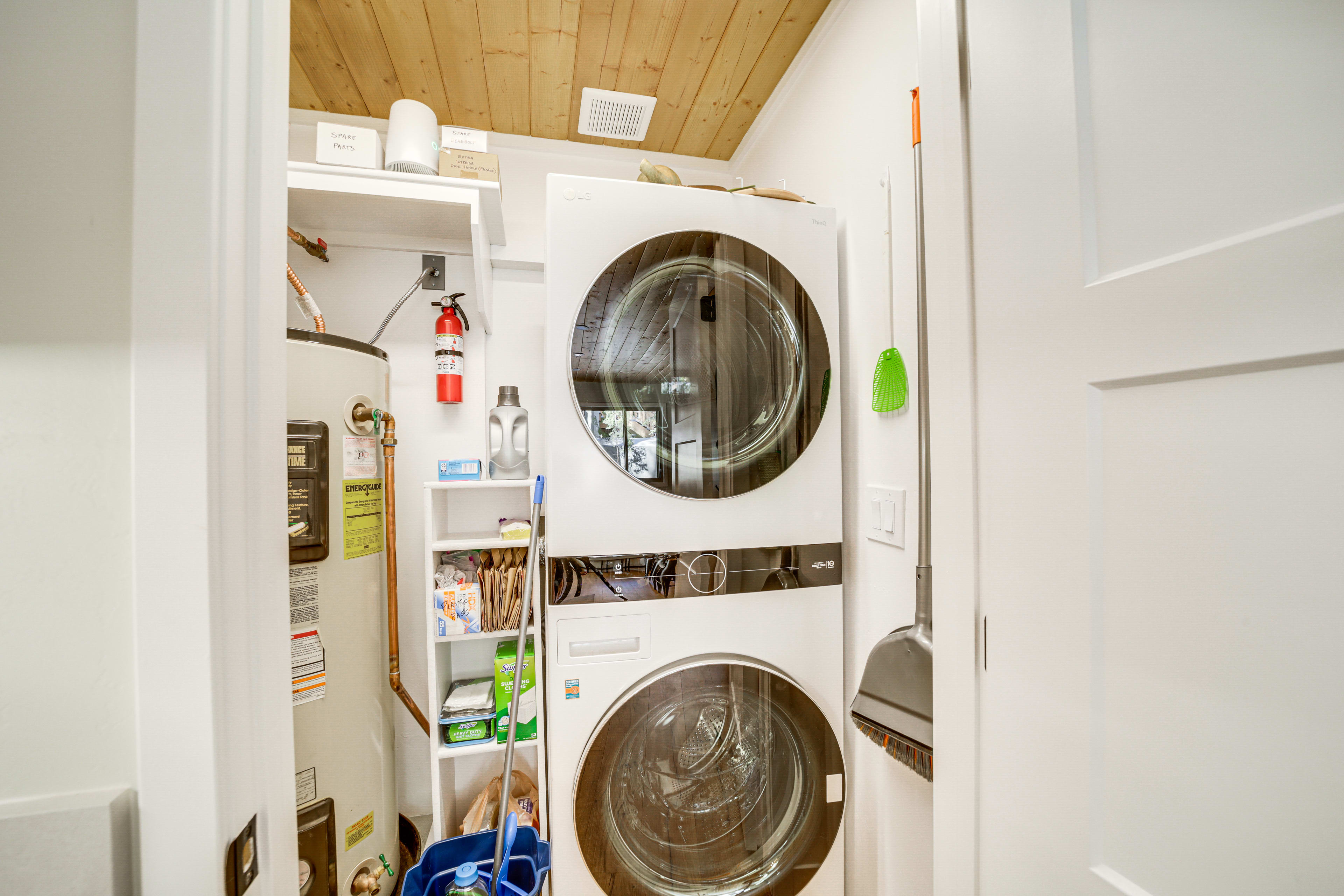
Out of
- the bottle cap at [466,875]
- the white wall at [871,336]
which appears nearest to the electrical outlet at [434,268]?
the white wall at [871,336]

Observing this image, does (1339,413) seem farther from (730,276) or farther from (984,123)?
(730,276)

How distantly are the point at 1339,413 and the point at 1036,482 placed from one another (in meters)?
0.23

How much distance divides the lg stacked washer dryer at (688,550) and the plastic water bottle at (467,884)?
0.23 m

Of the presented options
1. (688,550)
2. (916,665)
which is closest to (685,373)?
(688,550)

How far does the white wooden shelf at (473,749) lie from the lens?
1.37 meters

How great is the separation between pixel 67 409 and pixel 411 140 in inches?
54.2

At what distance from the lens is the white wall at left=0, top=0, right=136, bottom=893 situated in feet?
1.22

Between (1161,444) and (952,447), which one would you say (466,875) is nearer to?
(952,447)

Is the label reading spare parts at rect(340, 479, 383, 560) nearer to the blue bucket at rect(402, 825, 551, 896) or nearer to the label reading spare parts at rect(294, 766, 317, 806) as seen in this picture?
the label reading spare parts at rect(294, 766, 317, 806)

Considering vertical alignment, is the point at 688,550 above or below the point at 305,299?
below

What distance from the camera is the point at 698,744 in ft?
3.60

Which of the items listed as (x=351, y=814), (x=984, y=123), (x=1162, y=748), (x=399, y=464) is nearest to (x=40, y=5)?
(x=984, y=123)

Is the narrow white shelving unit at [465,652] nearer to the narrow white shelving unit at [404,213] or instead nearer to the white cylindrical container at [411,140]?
the narrow white shelving unit at [404,213]

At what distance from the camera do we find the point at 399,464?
1695 mm
